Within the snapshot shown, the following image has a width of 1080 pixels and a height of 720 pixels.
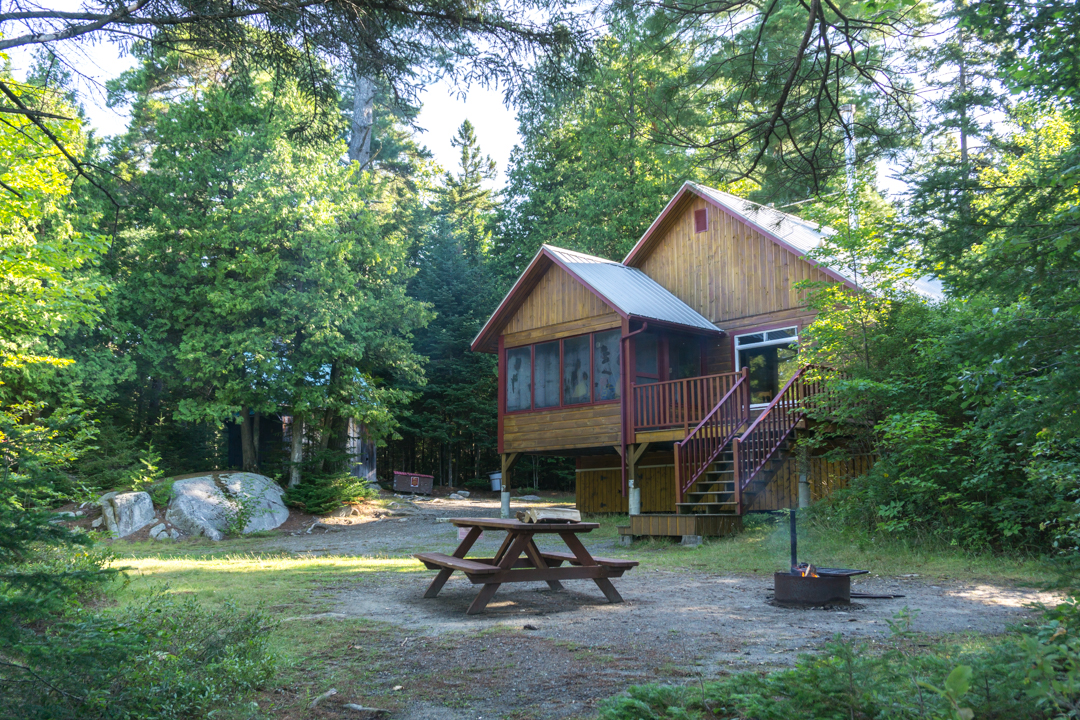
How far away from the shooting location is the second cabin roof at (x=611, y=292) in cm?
1454

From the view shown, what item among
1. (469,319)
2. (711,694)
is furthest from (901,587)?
(469,319)

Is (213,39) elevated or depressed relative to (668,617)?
elevated

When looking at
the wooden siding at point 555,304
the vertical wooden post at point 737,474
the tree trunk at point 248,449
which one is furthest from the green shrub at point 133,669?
the tree trunk at point 248,449

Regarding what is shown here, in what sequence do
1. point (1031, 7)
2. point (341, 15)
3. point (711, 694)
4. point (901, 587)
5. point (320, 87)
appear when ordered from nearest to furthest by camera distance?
point (711, 694), point (1031, 7), point (341, 15), point (320, 87), point (901, 587)

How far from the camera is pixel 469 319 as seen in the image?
1101 inches

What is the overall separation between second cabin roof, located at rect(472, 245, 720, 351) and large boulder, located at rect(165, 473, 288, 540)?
5601 millimetres

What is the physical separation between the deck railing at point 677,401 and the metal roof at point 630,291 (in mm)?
1281

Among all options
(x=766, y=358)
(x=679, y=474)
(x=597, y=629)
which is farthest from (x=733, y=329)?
(x=597, y=629)

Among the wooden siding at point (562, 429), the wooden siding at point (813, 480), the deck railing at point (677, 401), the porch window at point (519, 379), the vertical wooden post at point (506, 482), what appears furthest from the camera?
the porch window at point (519, 379)

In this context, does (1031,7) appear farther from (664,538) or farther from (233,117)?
(233,117)

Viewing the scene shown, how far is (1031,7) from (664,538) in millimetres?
9656

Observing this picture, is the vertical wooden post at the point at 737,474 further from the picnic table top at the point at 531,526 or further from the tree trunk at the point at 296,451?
the tree trunk at the point at 296,451

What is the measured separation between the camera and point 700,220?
16.2m

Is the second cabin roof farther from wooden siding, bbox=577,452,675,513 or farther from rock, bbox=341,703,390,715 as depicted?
rock, bbox=341,703,390,715
